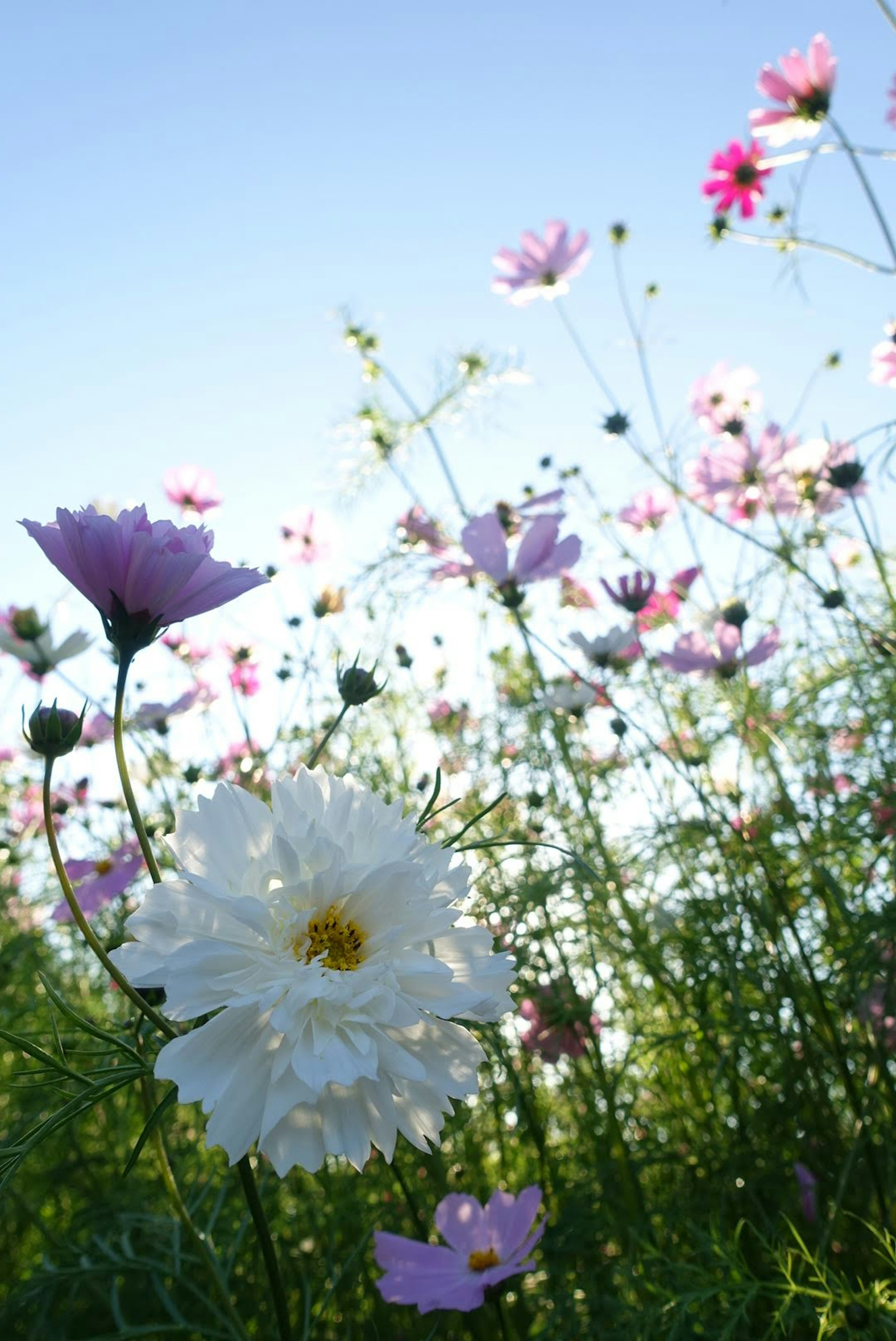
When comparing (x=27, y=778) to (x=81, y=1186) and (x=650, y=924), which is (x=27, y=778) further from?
(x=650, y=924)

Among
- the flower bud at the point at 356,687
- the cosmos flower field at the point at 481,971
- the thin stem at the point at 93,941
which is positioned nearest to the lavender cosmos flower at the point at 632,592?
the cosmos flower field at the point at 481,971

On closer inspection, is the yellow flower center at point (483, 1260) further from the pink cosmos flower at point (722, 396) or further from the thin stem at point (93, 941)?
the pink cosmos flower at point (722, 396)

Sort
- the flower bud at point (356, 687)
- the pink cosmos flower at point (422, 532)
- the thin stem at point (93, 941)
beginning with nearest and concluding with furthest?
the thin stem at point (93, 941) → the flower bud at point (356, 687) → the pink cosmos flower at point (422, 532)

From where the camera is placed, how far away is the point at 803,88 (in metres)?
1.47

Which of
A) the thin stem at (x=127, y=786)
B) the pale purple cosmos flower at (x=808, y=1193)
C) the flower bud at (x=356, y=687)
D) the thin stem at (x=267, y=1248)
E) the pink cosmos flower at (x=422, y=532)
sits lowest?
the pale purple cosmos flower at (x=808, y=1193)

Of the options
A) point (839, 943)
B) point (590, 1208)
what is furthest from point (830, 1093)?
point (590, 1208)

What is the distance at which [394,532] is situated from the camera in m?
1.71

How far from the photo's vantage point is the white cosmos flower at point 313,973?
1.29 feet

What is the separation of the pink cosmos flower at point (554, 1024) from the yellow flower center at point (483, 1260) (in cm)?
Result: 34

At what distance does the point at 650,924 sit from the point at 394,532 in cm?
84

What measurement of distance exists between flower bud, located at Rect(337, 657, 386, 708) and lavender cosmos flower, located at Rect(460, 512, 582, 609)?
53 centimetres

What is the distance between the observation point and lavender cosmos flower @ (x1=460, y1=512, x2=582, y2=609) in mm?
1145

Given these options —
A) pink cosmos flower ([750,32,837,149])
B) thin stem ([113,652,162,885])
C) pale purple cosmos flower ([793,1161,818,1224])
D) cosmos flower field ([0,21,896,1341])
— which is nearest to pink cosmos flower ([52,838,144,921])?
cosmos flower field ([0,21,896,1341])

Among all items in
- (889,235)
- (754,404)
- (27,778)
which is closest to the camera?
(889,235)
